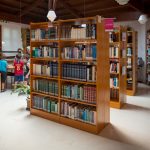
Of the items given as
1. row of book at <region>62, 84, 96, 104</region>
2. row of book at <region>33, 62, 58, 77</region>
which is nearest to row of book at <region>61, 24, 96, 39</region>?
row of book at <region>33, 62, 58, 77</region>

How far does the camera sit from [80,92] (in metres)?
4.00

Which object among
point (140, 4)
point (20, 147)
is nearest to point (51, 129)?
point (20, 147)

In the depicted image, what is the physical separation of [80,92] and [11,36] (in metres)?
6.86

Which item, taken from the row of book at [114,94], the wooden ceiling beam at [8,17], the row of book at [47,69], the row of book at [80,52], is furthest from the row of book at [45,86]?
the wooden ceiling beam at [8,17]

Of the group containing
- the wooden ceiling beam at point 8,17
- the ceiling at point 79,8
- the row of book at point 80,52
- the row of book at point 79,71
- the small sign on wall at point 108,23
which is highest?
the ceiling at point 79,8

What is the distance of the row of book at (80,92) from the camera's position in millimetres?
3822

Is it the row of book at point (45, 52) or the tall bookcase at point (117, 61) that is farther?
the tall bookcase at point (117, 61)

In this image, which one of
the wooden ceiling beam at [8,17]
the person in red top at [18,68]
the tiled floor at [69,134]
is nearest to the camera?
the tiled floor at [69,134]

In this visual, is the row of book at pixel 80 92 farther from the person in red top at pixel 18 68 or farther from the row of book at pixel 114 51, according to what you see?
the person in red top at pixel 18 68

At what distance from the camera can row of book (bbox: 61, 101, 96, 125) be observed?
3.85 m

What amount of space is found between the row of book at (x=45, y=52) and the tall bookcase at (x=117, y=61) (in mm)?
1716

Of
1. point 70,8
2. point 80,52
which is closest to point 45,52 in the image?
point 80,52

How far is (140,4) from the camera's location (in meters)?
7.88

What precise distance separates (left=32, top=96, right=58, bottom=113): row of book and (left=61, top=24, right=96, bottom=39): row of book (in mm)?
1437
